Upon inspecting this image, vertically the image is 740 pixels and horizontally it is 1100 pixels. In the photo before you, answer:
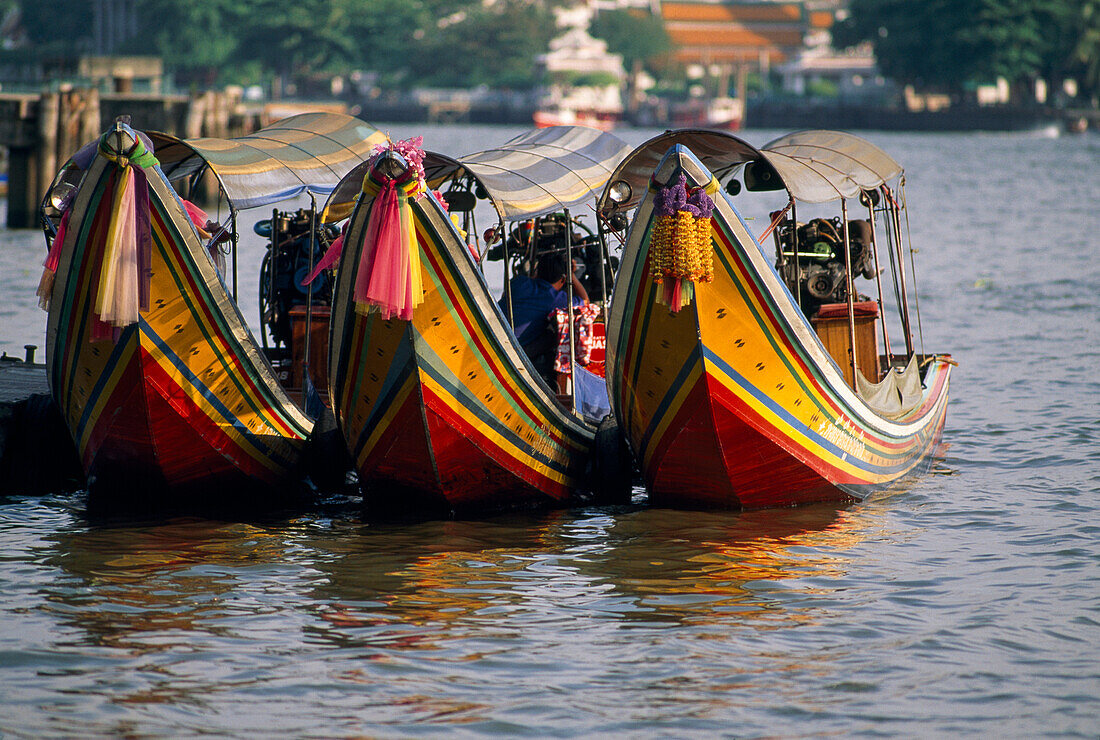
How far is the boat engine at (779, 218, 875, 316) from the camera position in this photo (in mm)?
10758

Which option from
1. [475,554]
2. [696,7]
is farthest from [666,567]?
[696,7]

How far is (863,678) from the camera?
6.91 m

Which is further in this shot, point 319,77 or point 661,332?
point 319,77

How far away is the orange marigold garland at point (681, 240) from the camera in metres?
8.20

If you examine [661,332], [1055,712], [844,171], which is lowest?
[1055,712]

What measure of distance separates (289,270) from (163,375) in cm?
261

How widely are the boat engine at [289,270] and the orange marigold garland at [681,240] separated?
3.33 metres

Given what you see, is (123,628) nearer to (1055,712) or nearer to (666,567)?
(666,567)

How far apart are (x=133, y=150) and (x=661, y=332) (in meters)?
3.18

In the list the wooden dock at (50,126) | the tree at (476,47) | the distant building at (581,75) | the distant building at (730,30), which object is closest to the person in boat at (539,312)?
the wooden dock at (50,126)

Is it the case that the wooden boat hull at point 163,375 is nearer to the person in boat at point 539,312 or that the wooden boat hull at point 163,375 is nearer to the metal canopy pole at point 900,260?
the person in boat at point 539,312

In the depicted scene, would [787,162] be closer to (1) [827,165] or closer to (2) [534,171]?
(1) [827,165]

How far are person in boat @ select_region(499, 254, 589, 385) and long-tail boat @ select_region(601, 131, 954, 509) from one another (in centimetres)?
70

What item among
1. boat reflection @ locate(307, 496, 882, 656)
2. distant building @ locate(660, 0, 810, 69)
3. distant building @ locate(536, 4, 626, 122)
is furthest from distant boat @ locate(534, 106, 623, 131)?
boat reflection @ locate(307, 496, 882, 656)
